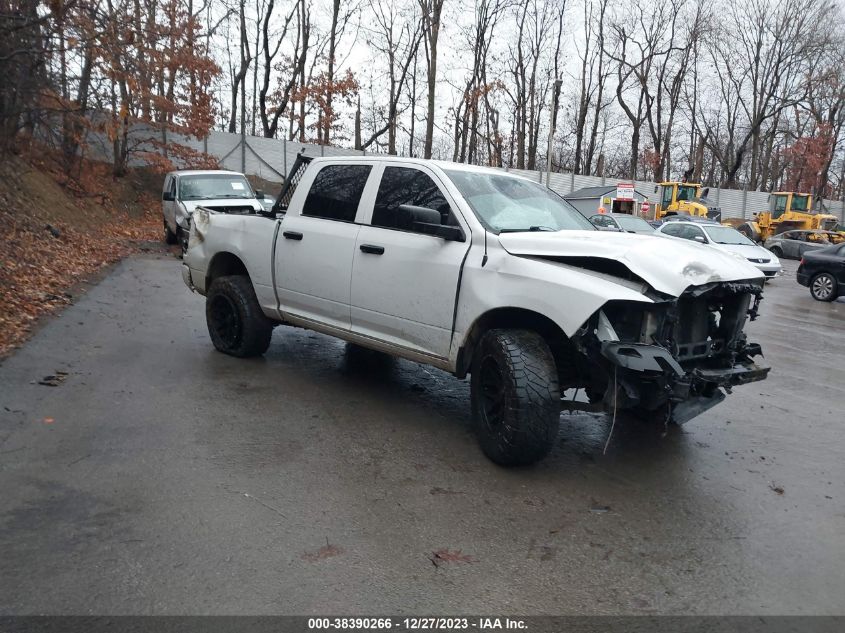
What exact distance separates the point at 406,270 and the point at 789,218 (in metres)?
33.9

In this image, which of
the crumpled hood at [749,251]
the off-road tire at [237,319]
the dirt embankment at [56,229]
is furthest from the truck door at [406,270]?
the crumpled hood at [749,251]

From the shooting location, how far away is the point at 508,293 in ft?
14.3

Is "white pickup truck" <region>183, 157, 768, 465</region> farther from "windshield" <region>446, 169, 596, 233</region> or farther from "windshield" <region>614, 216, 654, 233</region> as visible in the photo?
"windshield" <region>614, 216, 654, 233</region>

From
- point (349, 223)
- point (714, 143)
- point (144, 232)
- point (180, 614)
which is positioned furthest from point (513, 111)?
point (180, 614)

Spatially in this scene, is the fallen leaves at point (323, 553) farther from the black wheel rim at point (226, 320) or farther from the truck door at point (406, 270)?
the black wheel rim at point (226, 320)

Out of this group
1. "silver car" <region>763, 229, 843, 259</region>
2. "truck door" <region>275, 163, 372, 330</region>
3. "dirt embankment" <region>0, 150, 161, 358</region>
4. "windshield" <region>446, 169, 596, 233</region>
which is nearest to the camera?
"windshield" <region>446, 169, 596, 233</region>

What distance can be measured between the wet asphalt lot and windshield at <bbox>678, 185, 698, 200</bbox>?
3222cm

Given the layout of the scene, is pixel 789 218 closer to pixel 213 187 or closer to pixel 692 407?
pixel 213 187

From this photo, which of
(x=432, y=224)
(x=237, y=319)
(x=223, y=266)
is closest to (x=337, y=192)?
(x=432, y=224)

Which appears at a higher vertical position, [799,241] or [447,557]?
[799,241]

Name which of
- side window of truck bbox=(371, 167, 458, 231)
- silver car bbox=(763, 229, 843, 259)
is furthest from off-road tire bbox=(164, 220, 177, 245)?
silver car bbox=(763, 229, 843, 259)

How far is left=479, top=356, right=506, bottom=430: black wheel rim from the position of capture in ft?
14.2

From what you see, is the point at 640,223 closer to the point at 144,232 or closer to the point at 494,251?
the point at 144,232

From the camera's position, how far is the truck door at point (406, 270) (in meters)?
4.79
